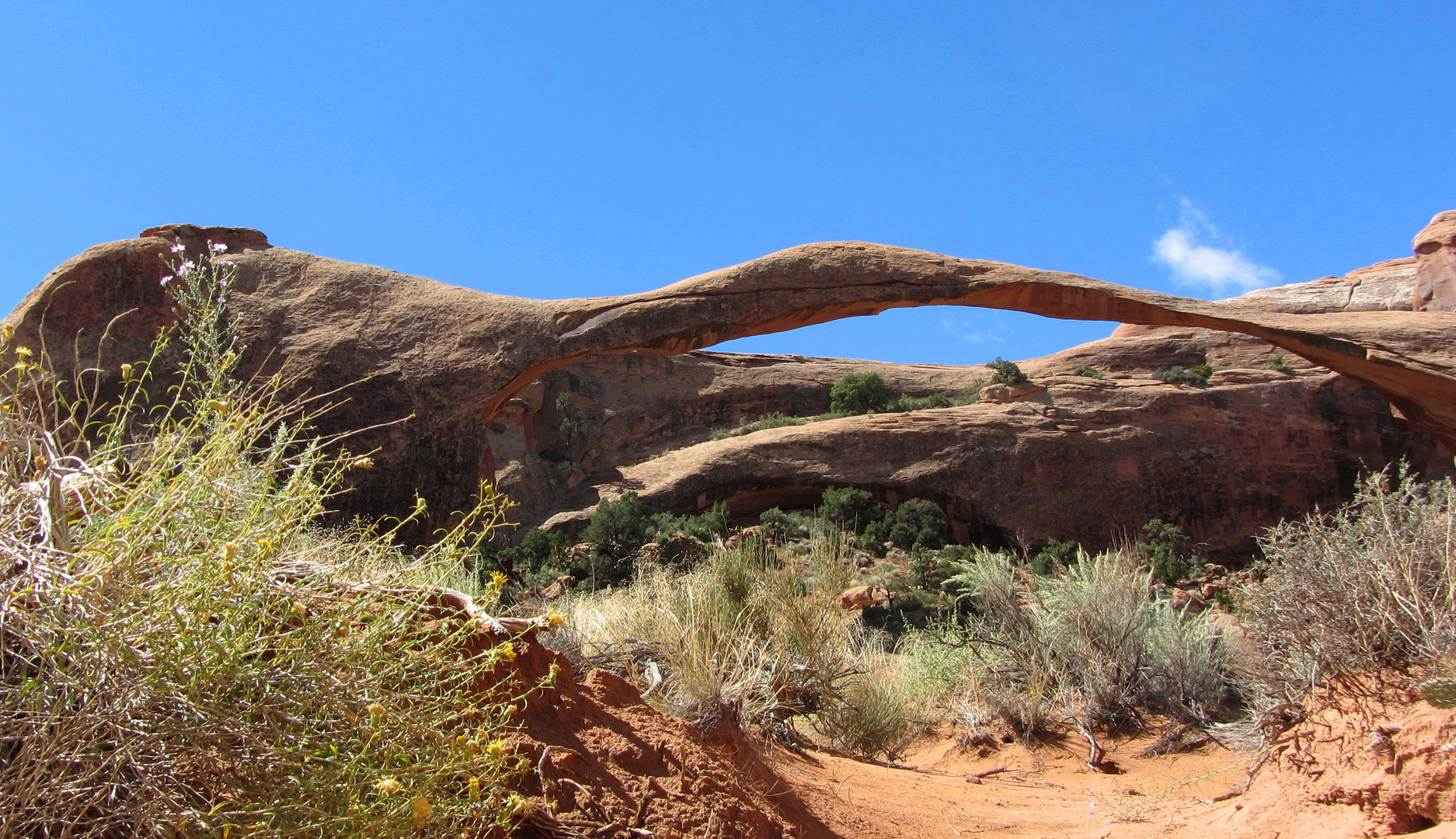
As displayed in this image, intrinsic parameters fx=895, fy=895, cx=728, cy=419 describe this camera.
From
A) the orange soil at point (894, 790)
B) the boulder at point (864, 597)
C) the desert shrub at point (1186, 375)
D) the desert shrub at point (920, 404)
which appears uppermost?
the desert shrub at point (1186, 375)

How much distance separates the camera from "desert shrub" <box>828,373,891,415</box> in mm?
24125

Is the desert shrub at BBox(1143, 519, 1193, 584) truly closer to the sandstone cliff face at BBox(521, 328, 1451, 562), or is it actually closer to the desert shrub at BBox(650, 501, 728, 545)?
the sandstone cliff face at BBox(521, 328, 1451, 562)

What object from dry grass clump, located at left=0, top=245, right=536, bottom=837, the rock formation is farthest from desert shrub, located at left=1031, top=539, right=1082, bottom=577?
dry grass clump, located at left=0, top=245, right=536, bottom=837

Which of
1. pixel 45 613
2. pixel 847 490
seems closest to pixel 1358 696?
pixel 45 613

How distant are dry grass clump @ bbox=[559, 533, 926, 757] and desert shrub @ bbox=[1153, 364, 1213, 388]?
17610 mm

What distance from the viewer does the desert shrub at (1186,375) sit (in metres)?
21.6

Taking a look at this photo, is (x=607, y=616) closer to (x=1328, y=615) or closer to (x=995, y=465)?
(x=1328, y=615)

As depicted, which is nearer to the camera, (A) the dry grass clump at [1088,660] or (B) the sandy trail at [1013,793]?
(B) the sandy trail at [1013,793]

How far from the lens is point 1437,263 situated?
70.1 ft

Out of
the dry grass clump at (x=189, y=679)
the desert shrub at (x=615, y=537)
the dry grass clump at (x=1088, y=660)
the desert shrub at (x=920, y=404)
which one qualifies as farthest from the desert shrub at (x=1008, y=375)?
the dry grass clump at (x=189, y=679)

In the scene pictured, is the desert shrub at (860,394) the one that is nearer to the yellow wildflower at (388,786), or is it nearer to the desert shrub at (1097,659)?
the desert shrub at (1097,659)

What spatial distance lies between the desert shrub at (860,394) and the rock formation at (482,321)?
13.8 meters

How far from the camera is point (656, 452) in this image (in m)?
25.0

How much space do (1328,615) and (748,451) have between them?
14.9 meters
